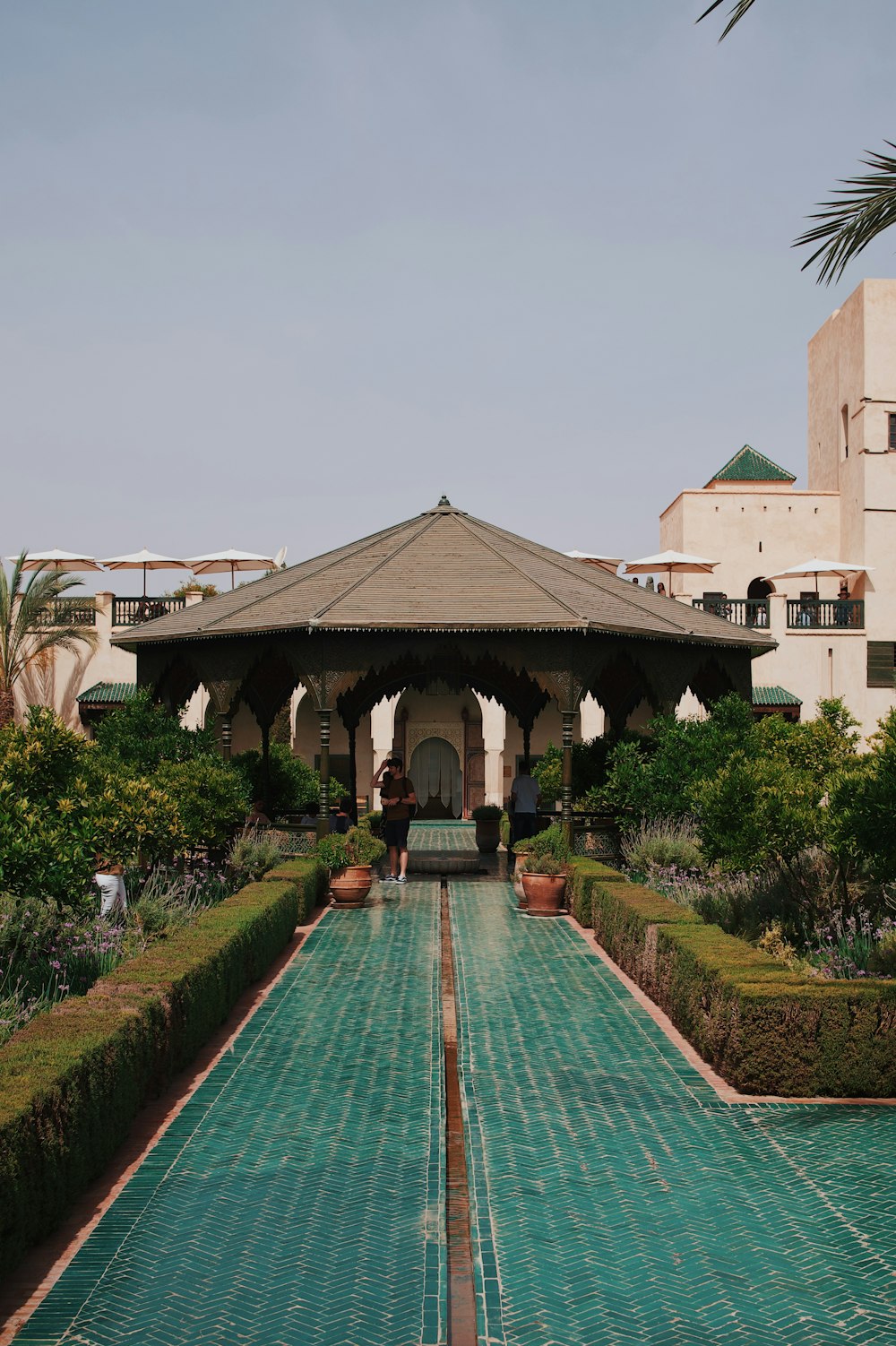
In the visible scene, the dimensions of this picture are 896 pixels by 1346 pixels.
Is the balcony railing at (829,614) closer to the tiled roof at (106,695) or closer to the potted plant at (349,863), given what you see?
the tiled roof at (106,695)

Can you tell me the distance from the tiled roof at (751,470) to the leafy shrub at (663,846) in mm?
33727

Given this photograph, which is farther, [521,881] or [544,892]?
[521,881]

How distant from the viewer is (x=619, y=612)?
20.3m

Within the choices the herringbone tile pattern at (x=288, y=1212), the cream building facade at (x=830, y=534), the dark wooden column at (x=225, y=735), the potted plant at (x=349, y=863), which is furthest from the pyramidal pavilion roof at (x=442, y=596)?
the cream building facade at (x=830, y=534)

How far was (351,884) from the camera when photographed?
57.4 feet

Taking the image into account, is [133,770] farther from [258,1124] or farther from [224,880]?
[258,1124]

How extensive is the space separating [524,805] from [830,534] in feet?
92.4

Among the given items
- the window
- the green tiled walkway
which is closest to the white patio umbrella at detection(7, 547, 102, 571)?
the window

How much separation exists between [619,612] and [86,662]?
75.3 feet

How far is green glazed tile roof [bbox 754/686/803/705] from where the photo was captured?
37.8 m

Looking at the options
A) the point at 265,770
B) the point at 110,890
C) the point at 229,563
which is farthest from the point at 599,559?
the point at 110,890

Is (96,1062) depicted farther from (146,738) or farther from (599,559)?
(599,559)

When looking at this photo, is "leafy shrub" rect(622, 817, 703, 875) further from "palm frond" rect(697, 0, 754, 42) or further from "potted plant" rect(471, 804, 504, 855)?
"palm frond" rect(697, 0, 754, 42)

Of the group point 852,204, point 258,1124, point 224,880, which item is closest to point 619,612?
point 224,880
